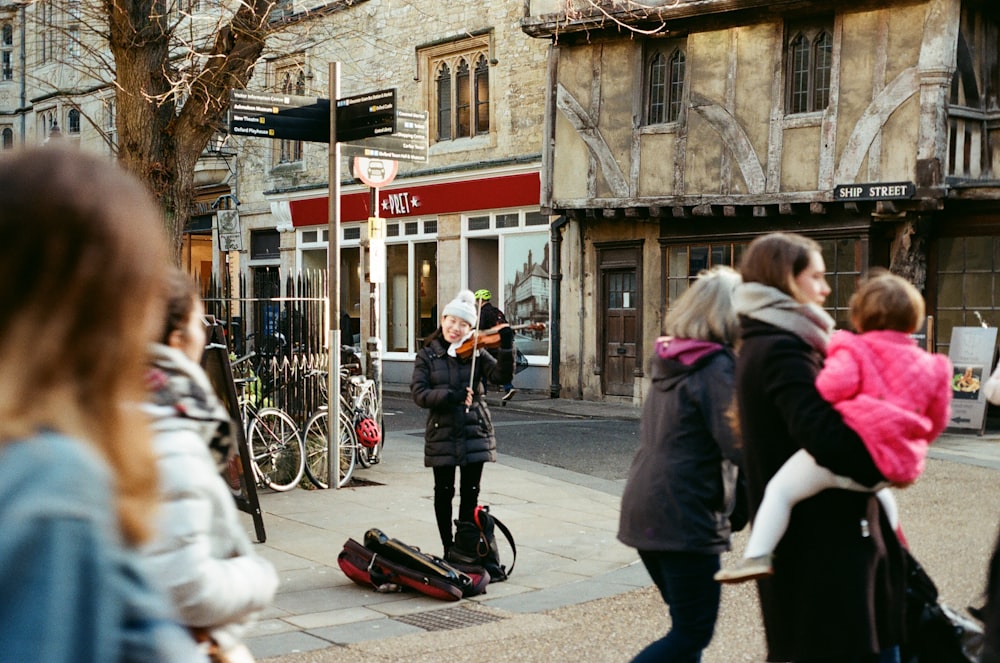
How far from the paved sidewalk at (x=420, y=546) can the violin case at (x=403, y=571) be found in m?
0.07

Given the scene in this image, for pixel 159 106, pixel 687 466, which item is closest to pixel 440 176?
pixel 159 106

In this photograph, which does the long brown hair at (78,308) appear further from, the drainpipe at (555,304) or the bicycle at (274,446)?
the drainpipe at (555,304)

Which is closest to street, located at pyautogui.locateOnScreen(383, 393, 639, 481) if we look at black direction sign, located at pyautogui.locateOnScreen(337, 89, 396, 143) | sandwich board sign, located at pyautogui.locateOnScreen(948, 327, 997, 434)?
black direction sign, located at pyautogui.locateOnScreen(337, 89, 396, 143)

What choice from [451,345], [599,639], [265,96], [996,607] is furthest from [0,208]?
[265,96]

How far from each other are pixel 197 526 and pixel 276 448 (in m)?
9.09

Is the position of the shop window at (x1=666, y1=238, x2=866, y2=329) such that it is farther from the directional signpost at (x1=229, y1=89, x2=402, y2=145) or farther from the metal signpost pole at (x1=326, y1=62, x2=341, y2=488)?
the directional signpost at (x1=229, y1=89, x2=402, y2=145)

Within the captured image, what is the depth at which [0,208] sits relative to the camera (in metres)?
1.38

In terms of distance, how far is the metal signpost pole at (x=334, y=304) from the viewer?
10.8 metres

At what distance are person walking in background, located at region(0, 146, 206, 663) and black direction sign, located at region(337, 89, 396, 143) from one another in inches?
363

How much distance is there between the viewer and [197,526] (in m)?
2.08

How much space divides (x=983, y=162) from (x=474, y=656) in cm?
1420

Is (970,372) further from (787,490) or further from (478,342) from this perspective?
(787,490)

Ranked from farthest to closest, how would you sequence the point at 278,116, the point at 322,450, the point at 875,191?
the point at 875,191, the point at 322,450, the point at 278,116

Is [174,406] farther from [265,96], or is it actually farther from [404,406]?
[404,406]
